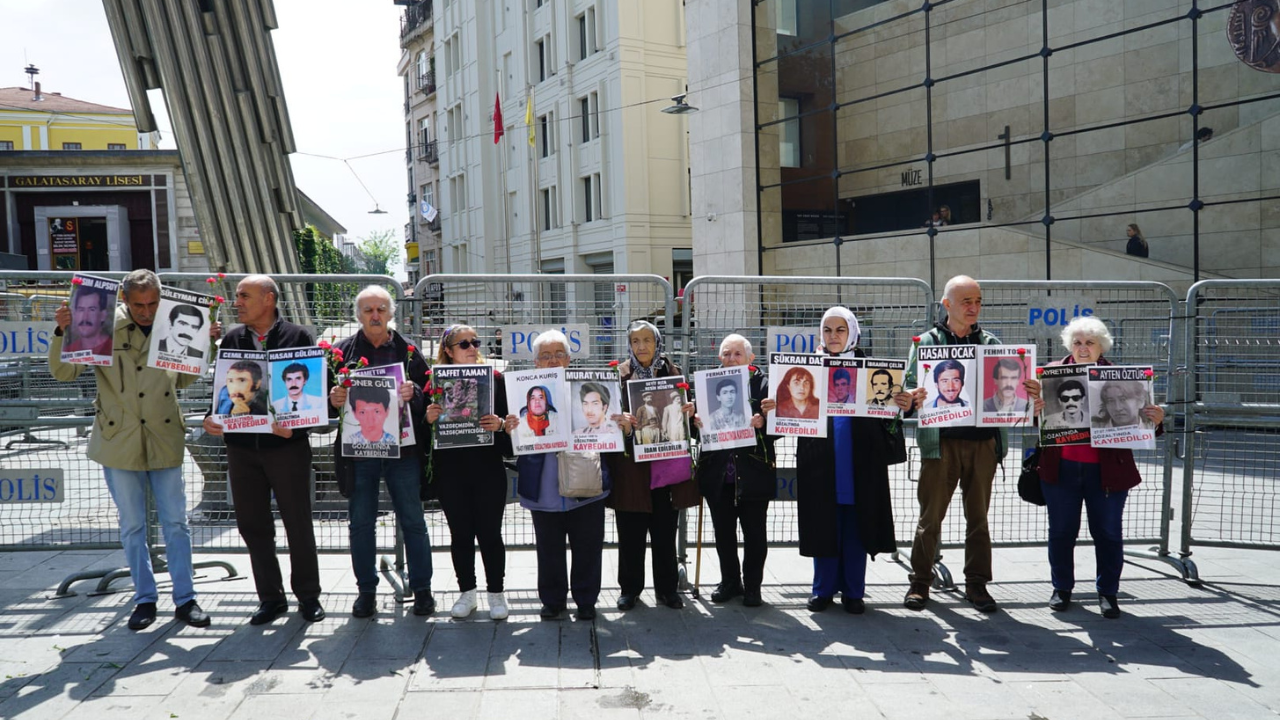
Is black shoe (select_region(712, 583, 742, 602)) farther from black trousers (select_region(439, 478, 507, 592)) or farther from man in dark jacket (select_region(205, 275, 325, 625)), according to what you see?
man in dark jacket (select_region(205, 275, 325, 625))

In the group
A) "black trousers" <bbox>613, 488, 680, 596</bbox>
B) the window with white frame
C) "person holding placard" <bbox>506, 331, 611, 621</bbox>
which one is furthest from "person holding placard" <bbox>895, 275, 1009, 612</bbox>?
the window with white frame

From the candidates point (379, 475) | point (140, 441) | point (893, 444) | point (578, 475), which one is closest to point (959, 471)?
point (893, 444)

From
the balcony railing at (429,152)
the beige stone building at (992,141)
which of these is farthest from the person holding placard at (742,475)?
the balcony railing at (429,152)

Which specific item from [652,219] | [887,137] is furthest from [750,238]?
[652,219]

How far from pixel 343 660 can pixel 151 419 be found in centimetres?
190

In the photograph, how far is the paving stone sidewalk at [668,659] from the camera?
4414mm

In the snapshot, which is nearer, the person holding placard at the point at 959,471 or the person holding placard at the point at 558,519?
the person holding placard at the point at 558,519

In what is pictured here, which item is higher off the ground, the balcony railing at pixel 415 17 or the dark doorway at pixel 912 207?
the balcony railing at pixel 415 17

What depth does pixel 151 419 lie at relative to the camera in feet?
18.0

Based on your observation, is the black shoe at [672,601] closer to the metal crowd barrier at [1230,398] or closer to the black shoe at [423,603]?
the black shoe at [423,603]

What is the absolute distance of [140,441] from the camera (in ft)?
17.9

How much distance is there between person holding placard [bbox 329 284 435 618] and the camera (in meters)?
5.64

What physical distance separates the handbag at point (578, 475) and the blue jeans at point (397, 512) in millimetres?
934

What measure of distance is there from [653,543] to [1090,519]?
2798mm
